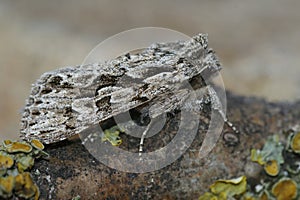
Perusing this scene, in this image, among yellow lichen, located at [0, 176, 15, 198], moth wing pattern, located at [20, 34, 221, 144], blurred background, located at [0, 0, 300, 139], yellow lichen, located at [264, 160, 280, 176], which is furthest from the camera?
blurred background, located at [0, 0, 300, 139]

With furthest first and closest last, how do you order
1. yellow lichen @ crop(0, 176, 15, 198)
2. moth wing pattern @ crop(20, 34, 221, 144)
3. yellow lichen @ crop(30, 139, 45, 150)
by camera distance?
1. moth wing pattern @ crop(20, 34, 221, 144)
2. yellow lichen @ crop(30, 139, 45, 150)
3. yellow lichen @ crop(0, 176, 15, 198)

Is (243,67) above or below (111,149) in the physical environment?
above

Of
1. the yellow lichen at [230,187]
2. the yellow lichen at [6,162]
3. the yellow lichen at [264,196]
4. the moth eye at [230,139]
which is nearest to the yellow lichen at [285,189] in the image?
→ the yellow lichen at [264,196]

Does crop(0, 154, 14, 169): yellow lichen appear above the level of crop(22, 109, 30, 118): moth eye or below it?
below

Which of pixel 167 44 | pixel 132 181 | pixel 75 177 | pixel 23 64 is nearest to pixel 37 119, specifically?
pixel 75 177

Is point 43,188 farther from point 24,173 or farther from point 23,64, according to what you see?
point 23,64

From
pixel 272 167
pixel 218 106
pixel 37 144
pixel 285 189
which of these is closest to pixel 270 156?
pixel 272 167

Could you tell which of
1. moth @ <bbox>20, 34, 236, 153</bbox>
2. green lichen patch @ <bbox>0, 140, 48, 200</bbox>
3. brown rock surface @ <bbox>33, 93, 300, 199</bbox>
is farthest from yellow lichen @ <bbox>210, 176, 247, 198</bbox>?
green lichen patch @ <bbox>0, 140, 48, 200</bbox>

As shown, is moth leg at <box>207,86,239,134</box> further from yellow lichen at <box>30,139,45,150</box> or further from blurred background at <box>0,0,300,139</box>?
blurred background at <box>0,0,300,139</box>
